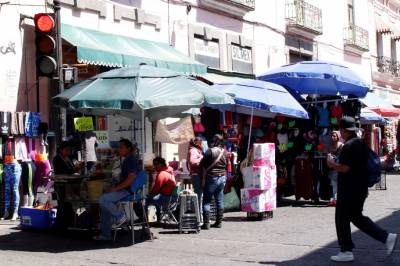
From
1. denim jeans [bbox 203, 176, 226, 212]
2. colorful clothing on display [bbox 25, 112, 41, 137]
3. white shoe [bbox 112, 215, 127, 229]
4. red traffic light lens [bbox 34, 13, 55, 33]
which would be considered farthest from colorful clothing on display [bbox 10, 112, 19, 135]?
denim jeans [bbox 203, 176, 226, 212]

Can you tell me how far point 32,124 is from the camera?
11.9 metres

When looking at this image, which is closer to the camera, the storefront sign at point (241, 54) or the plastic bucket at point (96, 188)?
the plastic bucket at point (96, 188)

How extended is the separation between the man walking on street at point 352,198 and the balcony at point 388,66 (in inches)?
923

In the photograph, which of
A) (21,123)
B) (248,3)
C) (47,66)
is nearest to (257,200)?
(47,66)

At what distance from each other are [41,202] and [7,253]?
2.57m

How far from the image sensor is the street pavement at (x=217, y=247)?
788 cm

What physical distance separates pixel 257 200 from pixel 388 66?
70.5 ft

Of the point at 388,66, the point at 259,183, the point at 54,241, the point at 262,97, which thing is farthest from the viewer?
the point at 388,66

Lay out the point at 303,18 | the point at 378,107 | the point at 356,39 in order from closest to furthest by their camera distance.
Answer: the point at 378,107
the point at 303,18
the point at 356,39

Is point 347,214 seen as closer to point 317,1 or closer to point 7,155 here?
point 7,155

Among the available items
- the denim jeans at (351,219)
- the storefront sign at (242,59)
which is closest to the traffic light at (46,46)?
the denim jeans at (351,219)

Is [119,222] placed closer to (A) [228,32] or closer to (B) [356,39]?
(A) [228,32]

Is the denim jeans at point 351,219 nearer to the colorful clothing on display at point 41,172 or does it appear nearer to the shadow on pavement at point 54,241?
the shadow on pavement at point 54,241

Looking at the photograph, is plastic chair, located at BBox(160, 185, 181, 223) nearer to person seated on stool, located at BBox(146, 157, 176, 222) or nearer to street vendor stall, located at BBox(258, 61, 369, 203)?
person seated on stool, located at BBox(146, 157, 176, 222)
